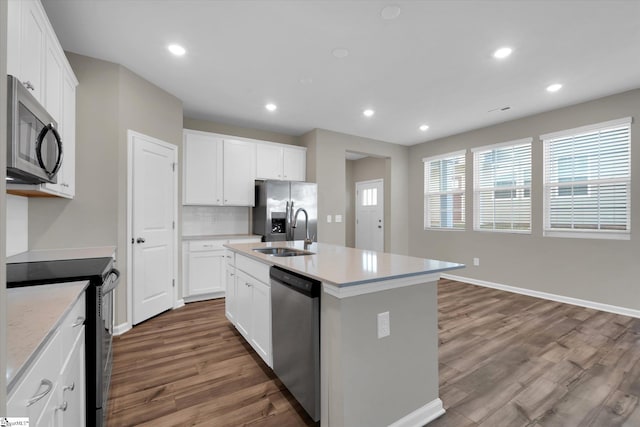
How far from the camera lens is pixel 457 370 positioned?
7.38 feet

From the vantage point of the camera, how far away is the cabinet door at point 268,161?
4703mm

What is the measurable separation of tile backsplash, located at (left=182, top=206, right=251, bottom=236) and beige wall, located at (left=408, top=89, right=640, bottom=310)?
377 cm

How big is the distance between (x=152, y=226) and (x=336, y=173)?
10.2 ft

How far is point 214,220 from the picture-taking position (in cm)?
468

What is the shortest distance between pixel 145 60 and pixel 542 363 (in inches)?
180

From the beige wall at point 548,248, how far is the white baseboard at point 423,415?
3467 mm

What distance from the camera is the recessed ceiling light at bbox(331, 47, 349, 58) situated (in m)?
2.63

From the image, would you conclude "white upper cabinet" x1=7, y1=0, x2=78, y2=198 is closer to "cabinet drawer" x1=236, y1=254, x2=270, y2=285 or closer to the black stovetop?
the black stovetop

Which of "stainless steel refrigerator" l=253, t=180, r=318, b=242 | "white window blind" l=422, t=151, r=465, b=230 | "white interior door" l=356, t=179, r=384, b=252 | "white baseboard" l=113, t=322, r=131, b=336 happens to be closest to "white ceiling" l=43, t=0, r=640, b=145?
"stainless steel refrigerator" l=253, t=180, r=318, b=242

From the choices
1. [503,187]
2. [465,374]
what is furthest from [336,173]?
[465,374]

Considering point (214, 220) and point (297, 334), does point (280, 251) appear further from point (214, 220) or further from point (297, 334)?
point (214, 220)

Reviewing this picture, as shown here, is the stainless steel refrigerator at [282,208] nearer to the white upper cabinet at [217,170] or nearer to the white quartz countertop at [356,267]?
the white upper cabinet at [217,170]

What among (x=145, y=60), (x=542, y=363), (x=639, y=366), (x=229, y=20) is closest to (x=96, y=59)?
(x=145, y=60)

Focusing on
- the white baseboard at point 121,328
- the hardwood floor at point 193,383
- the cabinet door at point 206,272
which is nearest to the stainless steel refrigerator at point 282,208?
the cabinet door at point 206,272
